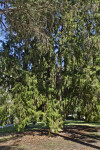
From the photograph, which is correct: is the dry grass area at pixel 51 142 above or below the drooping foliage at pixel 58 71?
below

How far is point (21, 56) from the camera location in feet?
40.4

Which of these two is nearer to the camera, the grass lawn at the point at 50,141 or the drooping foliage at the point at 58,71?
the grass lawn at the point at 50,141

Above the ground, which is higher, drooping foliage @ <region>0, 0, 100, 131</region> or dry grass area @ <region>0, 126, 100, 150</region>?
drooping foliage @ <region>0, 0, 100, 131</region>

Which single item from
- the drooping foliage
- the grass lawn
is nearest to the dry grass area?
the grass lawn

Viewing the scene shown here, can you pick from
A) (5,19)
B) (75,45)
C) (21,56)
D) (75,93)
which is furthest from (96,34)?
(5,19)

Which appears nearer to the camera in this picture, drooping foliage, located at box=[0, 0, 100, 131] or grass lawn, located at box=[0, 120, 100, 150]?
grass lawn, located at box=[0, 120, 100, 150]

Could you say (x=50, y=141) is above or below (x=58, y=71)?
below

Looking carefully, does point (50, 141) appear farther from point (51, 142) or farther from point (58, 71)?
point (58, 71)

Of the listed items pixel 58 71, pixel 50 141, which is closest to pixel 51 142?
pixel 50 141

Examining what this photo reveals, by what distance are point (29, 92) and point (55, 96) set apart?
1941 millimetres

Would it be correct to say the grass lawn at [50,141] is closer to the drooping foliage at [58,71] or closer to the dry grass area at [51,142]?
the dry grass area at [51,142]

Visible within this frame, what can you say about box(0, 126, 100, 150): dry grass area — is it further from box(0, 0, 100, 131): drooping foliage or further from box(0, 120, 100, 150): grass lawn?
box(0, 0, 100, 131): drooping foliage

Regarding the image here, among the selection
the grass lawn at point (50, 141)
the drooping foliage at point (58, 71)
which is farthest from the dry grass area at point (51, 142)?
the drooping foliage at point (58, 71)

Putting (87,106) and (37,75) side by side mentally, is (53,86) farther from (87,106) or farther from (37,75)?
(87,106)
